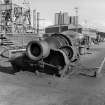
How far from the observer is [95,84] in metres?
8.20

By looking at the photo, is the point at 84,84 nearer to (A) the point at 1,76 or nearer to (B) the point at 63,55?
(B) the point at 63,55

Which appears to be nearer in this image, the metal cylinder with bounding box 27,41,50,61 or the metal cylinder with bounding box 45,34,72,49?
the metal cylinder with bounding box 27,41,50,61

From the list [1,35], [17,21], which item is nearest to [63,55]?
[1,35]

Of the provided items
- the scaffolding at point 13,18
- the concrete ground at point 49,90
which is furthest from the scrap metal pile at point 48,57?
the scaffolding at point 13,18

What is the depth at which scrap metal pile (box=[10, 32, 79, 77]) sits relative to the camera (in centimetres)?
899

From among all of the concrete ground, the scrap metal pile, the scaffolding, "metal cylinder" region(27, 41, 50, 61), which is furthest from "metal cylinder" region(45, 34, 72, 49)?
the scaffolding

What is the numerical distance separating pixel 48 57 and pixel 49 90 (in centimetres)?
276

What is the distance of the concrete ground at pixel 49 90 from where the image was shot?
6078 mm

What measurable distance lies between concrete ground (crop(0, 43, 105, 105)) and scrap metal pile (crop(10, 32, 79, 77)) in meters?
0.41

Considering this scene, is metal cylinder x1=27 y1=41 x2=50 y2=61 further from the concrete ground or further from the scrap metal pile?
the concrete ground

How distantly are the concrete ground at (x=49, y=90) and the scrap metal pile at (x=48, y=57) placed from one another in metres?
0.41

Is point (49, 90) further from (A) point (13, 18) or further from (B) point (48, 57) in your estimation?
(A) point (13, 18)

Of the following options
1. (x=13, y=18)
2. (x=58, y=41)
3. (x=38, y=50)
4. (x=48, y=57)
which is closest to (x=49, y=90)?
(x=38, y=50)

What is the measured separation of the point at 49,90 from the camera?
720 cm
